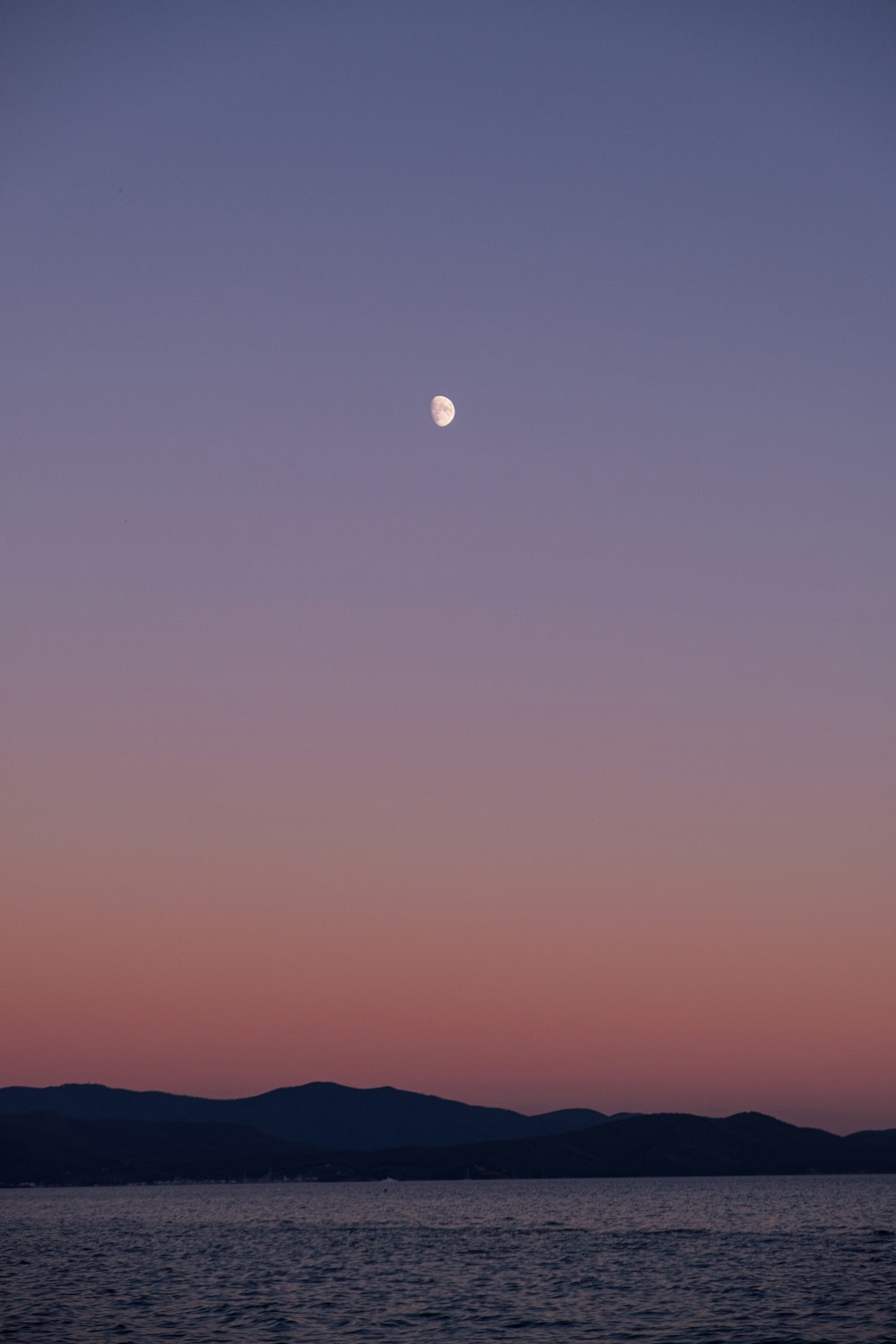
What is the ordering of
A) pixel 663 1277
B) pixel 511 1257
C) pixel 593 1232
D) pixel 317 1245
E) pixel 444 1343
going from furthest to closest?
pixel 593 1232 < pixel 317 1245 < pixel 511 1257 < pixel 663 1277 < pixel 444 1343

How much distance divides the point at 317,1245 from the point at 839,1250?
6184 centimetres

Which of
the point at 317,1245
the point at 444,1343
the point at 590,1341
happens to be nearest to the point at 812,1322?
the point at 590,1341

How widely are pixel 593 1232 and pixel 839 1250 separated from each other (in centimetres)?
5167

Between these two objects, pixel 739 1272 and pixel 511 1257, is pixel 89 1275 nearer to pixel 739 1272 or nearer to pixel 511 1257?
pixel 511 1257

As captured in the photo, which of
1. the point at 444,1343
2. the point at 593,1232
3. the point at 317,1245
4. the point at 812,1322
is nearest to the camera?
the point at 444,1343

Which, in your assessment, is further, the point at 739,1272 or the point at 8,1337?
the point at 739,1272

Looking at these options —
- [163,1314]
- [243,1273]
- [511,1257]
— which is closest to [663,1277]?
[511,1257]

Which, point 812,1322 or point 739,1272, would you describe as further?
point 739,1272

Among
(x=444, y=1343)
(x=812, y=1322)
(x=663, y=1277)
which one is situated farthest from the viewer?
(x=663, y=1277)

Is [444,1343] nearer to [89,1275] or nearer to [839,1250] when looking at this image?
[89,1275]

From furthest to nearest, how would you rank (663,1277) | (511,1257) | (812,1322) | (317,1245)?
1. (317,1245)
2. (511,1257)
3. (663,1277)
4. (812,1322)

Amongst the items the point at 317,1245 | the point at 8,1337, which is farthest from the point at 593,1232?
the point at 8,1337

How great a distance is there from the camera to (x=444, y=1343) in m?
75.9

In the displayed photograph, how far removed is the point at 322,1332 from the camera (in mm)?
80500
